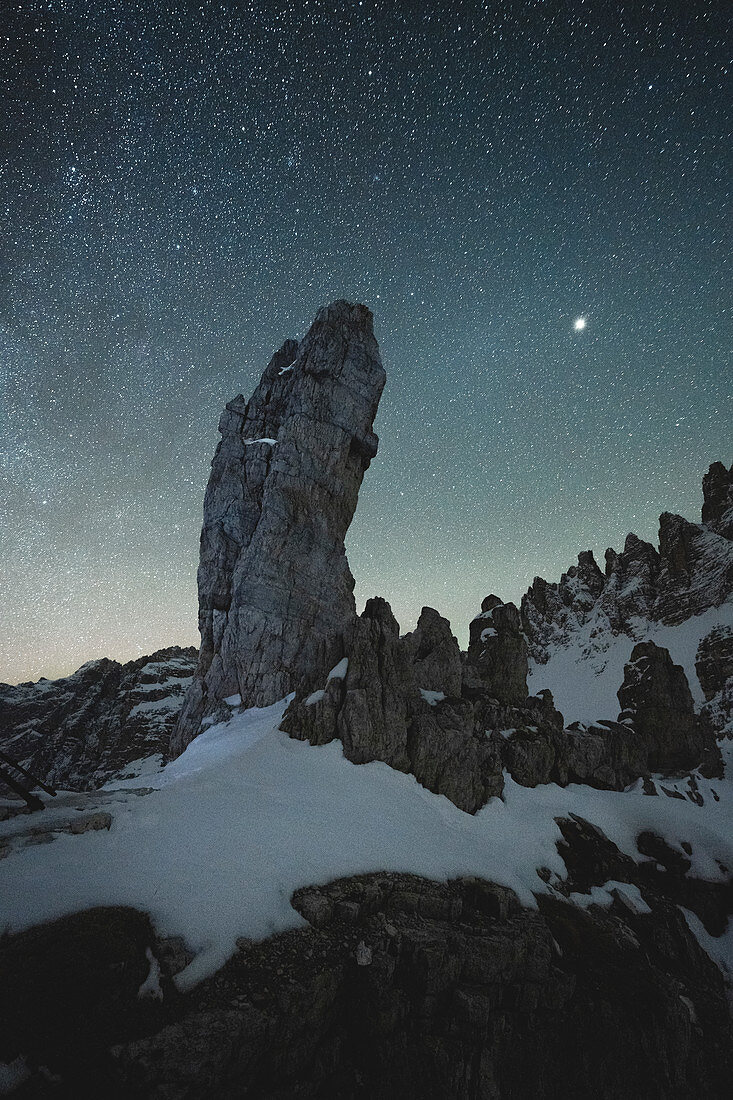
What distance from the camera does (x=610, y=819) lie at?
83.8 ft

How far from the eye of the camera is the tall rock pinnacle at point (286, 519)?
109ft

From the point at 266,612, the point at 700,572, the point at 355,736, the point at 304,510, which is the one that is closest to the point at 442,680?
the point at 355,736

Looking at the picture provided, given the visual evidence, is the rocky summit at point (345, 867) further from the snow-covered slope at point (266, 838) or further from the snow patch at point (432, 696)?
the snow patch at point (432, 696)

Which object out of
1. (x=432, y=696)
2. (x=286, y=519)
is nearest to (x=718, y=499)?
(x=432, y=696)

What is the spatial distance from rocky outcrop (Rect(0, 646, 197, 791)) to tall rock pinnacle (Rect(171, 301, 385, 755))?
6302 cm

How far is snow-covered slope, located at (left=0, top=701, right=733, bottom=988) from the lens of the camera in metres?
9.50

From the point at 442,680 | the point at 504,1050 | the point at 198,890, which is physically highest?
the point at 442,680

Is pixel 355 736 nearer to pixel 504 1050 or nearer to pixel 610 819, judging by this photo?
pixel 504 1050

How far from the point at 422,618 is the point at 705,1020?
81.2 ft

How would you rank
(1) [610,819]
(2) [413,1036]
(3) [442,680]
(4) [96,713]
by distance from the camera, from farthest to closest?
(4) [96,713] < (3) [442,680] < (1) [610,819] < (2) [413,1036]

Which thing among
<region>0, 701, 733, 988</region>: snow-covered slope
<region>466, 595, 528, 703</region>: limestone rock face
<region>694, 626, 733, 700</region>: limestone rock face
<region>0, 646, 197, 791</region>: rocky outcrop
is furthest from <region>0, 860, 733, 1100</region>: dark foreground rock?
<region>0, 646, 197, 791</region>: rocky outcrop

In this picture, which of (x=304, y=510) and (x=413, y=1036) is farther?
(x=304, y=510)

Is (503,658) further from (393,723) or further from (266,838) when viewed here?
(266,838)

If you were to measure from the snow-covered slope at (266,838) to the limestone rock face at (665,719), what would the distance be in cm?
1837
